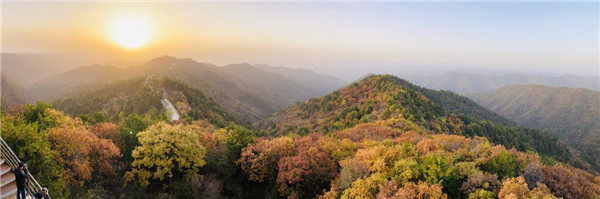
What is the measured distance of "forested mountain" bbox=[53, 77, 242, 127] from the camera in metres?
82.9

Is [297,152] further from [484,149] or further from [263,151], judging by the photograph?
[484,149]

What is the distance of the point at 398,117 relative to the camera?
189ft

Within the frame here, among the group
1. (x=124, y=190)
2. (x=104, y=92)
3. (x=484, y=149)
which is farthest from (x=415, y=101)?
(x=104, y=92)

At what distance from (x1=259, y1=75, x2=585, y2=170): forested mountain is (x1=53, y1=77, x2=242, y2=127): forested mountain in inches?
975

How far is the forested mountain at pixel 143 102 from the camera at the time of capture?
8294 centimetres

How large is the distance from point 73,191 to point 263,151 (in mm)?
14666

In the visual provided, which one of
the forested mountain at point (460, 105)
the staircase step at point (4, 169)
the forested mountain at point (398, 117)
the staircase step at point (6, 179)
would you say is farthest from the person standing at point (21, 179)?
the forested mountain at point (460, 105)

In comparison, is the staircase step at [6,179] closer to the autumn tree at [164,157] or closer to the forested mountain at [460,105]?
the autumn tree at [164,157]

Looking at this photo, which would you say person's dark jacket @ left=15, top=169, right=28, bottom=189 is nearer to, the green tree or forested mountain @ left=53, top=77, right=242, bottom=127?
the green tree

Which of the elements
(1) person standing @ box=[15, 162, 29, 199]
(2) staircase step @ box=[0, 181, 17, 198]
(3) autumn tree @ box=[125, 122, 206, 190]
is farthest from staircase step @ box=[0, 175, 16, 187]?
(3) autumn tree @ box=[125, 122, 206, 190]

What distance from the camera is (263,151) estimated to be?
2719 centimetres

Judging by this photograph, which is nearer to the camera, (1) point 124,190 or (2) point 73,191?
(2) point 73,191

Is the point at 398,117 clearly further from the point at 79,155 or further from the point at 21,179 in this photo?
the point at 21,179

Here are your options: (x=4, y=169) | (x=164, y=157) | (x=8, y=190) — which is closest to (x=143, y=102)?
(x=164, y=157)
